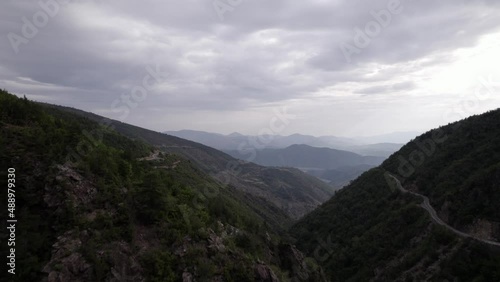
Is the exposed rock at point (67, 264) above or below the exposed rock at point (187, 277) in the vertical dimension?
above

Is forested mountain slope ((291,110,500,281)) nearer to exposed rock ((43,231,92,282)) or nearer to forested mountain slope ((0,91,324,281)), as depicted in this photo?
forested mountain slope ((0,91,324,281))

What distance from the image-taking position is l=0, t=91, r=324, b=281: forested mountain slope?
16.2 metres

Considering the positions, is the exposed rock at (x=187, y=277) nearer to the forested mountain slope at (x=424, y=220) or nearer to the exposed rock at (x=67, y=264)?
the exposed rock at (x=67, y=264)

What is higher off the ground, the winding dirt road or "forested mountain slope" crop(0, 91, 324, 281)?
"forested mountain slope" crop(0, 91, 324, 281)

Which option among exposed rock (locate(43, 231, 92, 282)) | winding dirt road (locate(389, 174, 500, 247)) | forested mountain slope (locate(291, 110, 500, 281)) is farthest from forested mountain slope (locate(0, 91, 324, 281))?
winding dirt road (locate(389, 174, 500, 247))

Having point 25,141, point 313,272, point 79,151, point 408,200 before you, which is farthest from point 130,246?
point 408,200

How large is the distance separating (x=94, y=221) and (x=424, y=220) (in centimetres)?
4238

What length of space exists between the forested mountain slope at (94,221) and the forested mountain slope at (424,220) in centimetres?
2268

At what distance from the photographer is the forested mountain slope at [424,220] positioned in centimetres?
3325

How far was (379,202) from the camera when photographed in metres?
60.5

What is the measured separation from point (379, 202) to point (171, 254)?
51.8 meters

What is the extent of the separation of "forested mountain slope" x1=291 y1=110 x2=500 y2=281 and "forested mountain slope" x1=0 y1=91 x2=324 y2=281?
22.7 meters

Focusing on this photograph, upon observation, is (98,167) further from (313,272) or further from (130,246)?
(313,272)

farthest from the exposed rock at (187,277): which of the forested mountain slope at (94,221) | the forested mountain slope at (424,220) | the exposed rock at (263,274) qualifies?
the forested mountain slope at (424,220)
